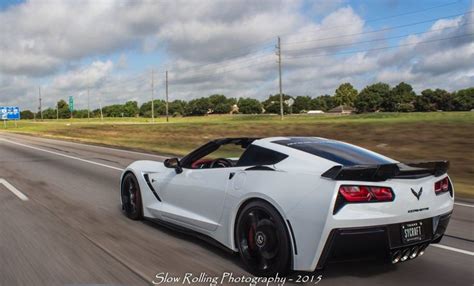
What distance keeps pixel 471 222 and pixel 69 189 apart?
771 cm

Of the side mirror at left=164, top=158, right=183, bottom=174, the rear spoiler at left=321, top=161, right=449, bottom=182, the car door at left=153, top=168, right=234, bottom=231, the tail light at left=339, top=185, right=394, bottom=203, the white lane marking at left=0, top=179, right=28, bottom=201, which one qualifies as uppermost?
the rear spoiler at left=321, top=161, right=449, bottom=182

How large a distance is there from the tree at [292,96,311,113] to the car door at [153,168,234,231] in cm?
15032

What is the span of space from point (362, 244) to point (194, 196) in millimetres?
2179

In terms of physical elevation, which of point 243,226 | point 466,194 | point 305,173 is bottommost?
point 466,194

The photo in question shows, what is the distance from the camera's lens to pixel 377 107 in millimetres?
120500

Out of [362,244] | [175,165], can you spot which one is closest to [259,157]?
[362,244]

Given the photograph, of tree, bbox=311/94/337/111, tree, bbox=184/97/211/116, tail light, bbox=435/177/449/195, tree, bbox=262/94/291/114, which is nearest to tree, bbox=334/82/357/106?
tree, bbox=311/94/337/111

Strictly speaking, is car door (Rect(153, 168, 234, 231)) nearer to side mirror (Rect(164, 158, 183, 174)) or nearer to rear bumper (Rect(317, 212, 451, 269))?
side mirror (Rect(164, 158, 183, 174))

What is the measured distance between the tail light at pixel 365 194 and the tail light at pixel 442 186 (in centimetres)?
73

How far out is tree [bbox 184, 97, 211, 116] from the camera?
151750mm

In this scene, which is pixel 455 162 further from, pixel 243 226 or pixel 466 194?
pixel 243 226

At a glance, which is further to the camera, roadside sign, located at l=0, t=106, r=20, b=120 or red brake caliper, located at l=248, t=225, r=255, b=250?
roadside sign, located at l=0, t=106, r=20, b=120

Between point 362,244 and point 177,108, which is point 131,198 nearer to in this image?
point 362,244

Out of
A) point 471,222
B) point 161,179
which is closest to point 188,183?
A: point 161,179
